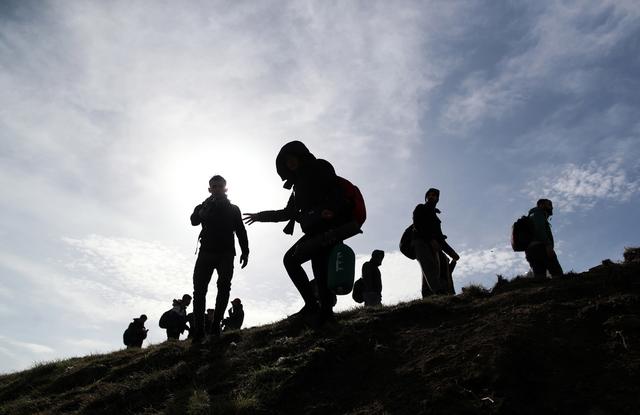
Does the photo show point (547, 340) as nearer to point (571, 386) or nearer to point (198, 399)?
point (571, 386)

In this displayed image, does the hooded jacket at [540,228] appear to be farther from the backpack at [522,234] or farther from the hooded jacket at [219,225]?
the hooded jacket at [219,225]

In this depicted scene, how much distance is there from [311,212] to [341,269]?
1.02m

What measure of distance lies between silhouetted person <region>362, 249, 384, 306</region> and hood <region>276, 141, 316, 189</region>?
15.1 ft

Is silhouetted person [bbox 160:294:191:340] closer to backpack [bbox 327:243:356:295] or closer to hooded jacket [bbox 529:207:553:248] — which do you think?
backpack [bbox 327:243:356:295]

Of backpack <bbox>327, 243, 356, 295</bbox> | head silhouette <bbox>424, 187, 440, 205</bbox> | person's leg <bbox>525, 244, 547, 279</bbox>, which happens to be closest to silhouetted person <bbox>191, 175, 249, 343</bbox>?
backpack <bbox>327, 243, 356, 295</bbox>

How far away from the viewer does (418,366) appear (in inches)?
170

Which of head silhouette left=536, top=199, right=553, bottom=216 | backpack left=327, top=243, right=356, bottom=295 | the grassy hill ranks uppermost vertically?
head silhouette left=536, top=199, right=553, bottom=216

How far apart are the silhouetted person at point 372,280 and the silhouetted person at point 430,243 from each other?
5.37 feet

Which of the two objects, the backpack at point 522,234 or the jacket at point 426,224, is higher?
the jacket at point 426,224

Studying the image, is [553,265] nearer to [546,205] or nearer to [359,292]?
[546,205]

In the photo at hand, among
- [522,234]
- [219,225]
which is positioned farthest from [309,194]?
[522,234]

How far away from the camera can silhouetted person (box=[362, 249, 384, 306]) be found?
36.0 ft

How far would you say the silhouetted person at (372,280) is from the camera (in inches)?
432

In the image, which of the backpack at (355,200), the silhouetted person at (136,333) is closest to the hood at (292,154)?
the backpack at (355,200)
